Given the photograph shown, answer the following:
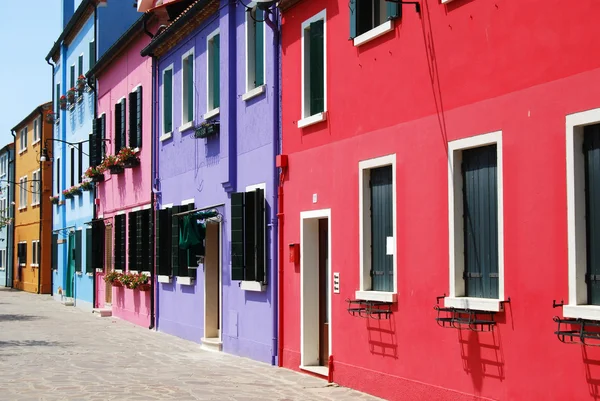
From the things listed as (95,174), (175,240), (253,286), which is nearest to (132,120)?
(95,174)

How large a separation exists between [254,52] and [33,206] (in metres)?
35.4

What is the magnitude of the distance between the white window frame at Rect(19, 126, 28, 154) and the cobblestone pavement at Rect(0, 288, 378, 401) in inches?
1206

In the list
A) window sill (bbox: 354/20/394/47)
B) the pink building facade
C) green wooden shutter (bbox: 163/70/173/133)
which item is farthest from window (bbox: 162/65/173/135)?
window sill (bbox: 354/20/394/47)

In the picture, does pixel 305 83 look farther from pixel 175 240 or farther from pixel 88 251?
pixel 88 251

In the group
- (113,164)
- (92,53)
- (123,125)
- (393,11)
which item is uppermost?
(92,53)

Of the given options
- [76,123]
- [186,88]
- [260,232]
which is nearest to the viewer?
[260,232]

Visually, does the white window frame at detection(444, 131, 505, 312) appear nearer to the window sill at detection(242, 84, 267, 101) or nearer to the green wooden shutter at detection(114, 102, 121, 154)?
the window sill at detection(242, 84, 267, 101)

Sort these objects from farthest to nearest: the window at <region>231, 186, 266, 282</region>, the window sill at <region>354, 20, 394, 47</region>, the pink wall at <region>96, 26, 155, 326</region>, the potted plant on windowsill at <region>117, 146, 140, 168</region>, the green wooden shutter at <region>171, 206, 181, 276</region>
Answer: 1. the potted plant on windowsill at <region>117, 146, 140, 168</region>
2. the pink wall at <region>96, 26, 155, 326</region>
3. the green wooden shutter at <region>171, 206, 181, 276</region>
4. the window at <region>231, 186, 266, 282</region>
5. the window sill at <region>354, 20, 394, 47</region>

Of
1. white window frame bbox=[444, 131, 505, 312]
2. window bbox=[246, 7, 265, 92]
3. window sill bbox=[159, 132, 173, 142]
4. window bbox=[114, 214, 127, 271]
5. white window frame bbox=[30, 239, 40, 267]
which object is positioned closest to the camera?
white window frame bbox=[444, 131, 505, 312]

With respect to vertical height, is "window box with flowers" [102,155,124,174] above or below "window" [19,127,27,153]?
below

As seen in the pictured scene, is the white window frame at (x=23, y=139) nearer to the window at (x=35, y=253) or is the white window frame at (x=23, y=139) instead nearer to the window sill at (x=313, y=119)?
the window at (x=35, y=253)

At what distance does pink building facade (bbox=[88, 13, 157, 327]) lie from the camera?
24.3 metres

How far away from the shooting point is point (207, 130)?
18688mm

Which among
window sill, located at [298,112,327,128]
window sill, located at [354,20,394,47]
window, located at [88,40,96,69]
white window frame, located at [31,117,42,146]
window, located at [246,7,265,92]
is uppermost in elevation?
window, located at [88,40,96,69]
